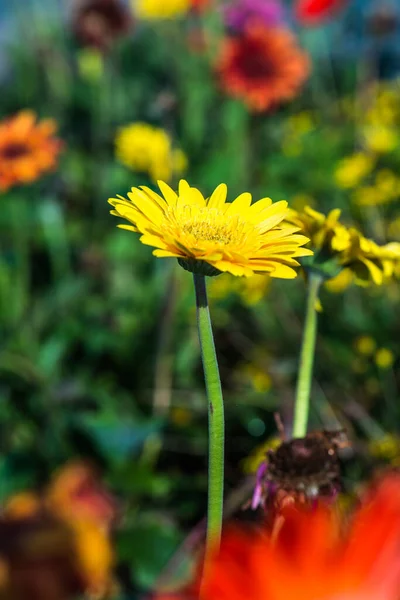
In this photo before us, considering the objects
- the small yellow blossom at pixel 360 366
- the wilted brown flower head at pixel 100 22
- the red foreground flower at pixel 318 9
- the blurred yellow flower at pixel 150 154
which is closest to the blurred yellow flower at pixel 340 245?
the small yellow blossom at pixel 360 366

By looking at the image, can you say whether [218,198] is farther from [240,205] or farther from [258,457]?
[258,457]

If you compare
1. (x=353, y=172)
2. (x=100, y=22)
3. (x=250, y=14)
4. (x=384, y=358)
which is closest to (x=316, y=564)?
(x=384, y=358)

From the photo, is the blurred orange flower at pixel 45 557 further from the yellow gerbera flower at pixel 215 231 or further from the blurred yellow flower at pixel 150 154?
the blurred yellow flower at pixel 150 154

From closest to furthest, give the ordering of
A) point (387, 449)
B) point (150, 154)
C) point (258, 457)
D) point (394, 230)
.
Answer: point (258, 457) → point (387, 449) → point (394, 230) → point (150, 154)

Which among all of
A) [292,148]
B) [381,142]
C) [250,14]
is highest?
[250,14]

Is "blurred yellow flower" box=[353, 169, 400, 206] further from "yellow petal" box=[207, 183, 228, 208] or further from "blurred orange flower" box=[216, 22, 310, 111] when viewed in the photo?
"yellow petal" box=[207, 183, 228, 208]

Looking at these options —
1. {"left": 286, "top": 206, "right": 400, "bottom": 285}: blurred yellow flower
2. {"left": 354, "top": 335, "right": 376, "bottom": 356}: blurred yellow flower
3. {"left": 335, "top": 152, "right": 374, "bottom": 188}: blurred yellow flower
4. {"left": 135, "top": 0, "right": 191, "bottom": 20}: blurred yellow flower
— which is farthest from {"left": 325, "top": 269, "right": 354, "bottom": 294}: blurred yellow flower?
{"left": 135, "top": 0, "right": 191, "bottom": 20}: blurred yellow flower

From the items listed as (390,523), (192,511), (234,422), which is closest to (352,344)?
(234,422)
